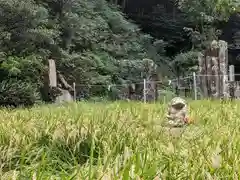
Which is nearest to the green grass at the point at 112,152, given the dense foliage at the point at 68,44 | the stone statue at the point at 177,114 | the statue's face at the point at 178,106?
the stone statue at the point at 177,114

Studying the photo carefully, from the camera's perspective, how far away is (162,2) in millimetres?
19422

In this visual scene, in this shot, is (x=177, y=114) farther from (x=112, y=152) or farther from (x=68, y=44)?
(x=68, y=44)

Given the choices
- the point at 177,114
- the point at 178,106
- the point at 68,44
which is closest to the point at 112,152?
the point at 177,114

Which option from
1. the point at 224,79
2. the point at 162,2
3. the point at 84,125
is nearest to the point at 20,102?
the point at 224,79

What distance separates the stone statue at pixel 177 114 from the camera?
4836 millimetres

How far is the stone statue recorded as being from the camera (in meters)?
4.84

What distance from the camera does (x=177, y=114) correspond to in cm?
492

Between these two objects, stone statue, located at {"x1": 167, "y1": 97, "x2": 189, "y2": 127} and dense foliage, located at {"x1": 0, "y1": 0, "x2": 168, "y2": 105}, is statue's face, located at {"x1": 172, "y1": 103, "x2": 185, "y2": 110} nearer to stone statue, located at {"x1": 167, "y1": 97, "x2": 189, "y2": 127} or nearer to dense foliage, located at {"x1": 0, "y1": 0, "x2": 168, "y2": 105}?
stone statue, located at {"x1": 167, "y1": 97, "x2": 189, "y2": 127}

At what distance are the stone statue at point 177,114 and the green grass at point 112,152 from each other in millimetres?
383

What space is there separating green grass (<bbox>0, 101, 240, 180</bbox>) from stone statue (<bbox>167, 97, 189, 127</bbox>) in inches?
15.1

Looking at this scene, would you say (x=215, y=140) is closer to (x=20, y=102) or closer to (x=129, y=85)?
(x=20, y=102)

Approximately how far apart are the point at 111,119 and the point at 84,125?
0.57 m

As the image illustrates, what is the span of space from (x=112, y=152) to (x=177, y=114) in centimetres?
234

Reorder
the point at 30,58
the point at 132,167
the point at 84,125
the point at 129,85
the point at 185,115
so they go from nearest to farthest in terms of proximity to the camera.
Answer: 1. the point at 132,167
2. the point at 84,125
3. the point at 185,115
4. the point at 30,58
5. the point at 129,85
